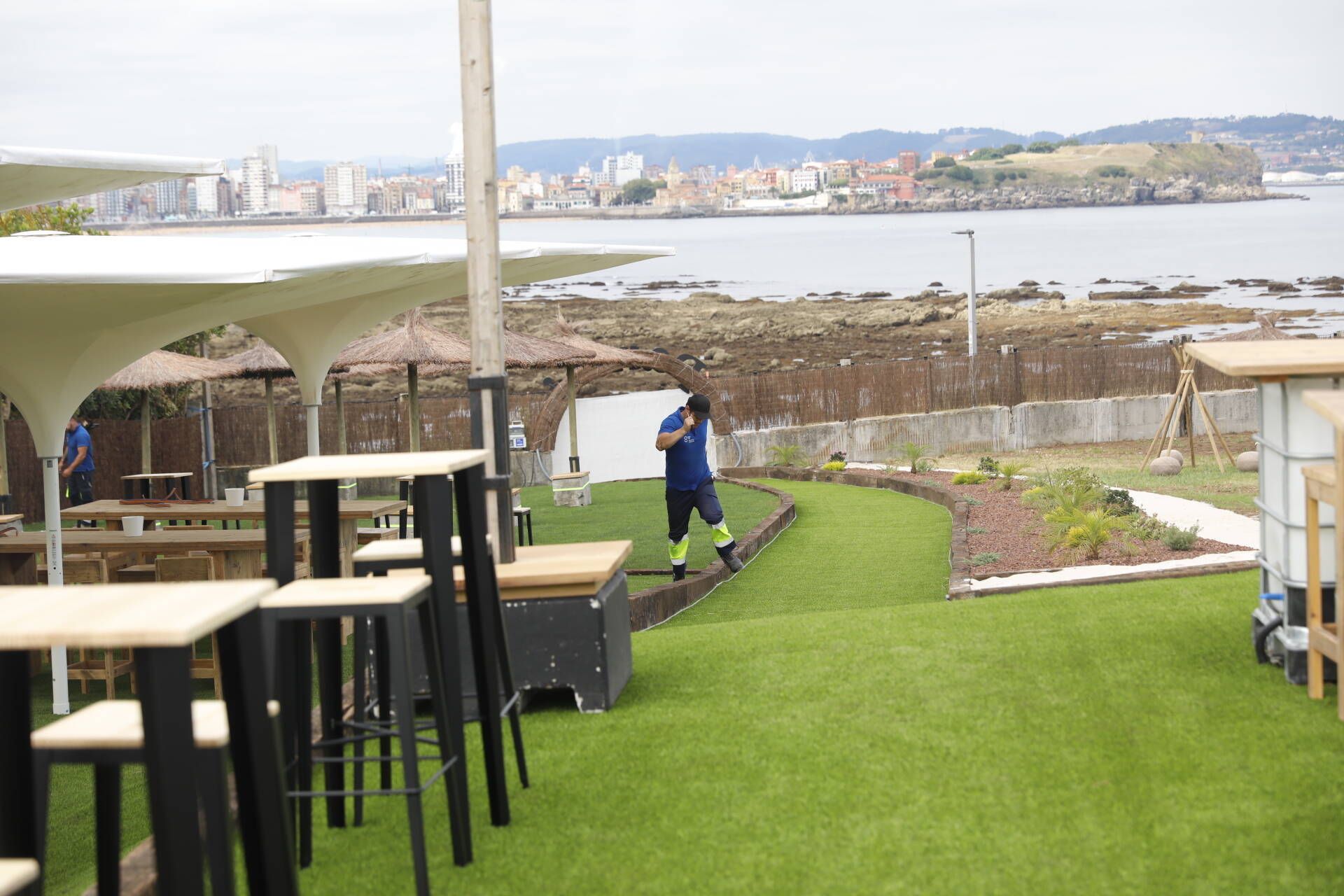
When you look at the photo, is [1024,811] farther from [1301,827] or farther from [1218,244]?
[1218,244]

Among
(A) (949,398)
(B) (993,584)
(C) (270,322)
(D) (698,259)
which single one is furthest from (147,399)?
A: (D) (698,259)

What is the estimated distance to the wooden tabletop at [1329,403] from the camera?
3.94 m

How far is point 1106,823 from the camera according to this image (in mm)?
3861

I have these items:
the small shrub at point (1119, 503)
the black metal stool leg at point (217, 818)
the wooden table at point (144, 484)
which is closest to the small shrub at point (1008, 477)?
the small shrub at point (1119, 503)

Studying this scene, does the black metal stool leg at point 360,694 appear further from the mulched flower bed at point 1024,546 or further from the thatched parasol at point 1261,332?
the thatched parasol at point 1261,332

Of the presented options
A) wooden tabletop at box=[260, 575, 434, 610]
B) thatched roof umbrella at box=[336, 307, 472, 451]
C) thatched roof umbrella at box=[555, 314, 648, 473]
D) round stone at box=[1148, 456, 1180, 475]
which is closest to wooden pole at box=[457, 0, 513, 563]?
wooden tabletop at box=[260, 575, 434, 610]

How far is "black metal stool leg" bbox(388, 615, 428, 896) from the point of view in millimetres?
3498

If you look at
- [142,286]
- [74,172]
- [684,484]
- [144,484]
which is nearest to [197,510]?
[684,484]

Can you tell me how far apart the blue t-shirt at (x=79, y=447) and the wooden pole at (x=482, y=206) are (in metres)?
13.5

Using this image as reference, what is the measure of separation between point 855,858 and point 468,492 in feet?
5.13

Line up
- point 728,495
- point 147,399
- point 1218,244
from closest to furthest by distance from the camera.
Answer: point 728,495, point 147,399, point 1218,244

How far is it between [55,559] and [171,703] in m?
6.73

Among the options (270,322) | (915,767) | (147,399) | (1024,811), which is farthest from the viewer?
(147,399)

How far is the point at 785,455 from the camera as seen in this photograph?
22.9 metres
